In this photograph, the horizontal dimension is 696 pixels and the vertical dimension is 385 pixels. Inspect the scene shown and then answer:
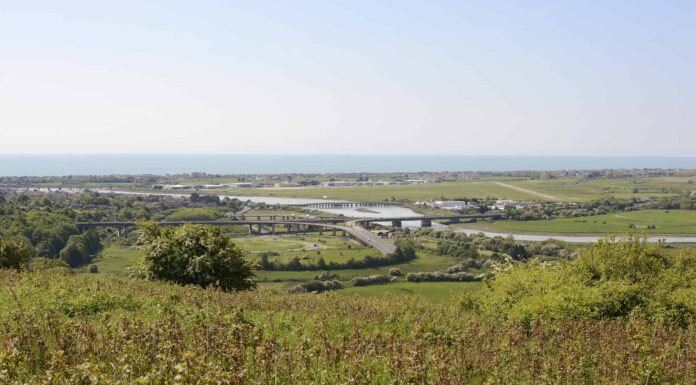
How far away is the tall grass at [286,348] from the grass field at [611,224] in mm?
97481

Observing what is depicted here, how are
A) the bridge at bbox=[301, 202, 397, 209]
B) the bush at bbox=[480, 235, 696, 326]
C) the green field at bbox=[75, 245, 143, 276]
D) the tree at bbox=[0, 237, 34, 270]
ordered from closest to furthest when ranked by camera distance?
the bush at bbox=[480, 235, 696, 326], the tree at bbox=[0, 237, 34, 270], the green field at bbox=[75, 245, 143, 276], the bridge at bbox=[301, 202, 397, 209]

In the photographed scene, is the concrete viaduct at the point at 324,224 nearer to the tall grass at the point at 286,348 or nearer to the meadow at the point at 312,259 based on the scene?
the meadow at the point at 312,259

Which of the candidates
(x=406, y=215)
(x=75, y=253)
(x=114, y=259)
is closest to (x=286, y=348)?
(x=75, y=253)

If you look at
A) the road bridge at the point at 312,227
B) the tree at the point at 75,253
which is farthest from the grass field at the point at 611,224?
the tree at the point at 75,253

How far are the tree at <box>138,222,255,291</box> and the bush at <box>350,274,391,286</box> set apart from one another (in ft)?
127

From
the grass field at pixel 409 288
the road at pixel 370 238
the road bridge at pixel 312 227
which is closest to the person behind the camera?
the grass field at pixel 409 288

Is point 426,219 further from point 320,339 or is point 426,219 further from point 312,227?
point 320,339

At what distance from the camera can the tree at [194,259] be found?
20500mm

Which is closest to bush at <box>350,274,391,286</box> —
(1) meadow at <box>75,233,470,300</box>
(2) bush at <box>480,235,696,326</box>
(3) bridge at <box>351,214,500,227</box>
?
(1) meadow at <box>75,233,470,300</box>

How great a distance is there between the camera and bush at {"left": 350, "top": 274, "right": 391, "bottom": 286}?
5967cm

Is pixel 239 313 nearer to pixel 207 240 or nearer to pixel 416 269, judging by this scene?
pixel 207 240

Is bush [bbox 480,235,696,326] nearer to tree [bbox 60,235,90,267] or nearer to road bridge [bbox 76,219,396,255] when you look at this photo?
road bridge [bbox 76,219,396,255]

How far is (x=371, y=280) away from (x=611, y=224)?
70355 mm

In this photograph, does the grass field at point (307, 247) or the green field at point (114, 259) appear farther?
the grass field at point (307, 247)
